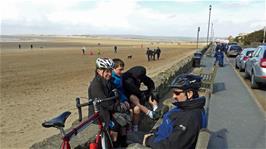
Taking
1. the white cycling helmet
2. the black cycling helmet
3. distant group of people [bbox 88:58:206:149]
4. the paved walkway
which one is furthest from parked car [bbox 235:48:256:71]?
the black cycling helmet

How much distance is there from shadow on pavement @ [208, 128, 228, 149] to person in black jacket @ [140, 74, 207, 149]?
1792mm

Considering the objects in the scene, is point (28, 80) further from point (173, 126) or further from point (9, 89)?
point (173, 126)

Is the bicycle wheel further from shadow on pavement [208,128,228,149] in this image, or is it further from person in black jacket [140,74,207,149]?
shadow on pavement [208,128,228,149]

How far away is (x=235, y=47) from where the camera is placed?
132 ft

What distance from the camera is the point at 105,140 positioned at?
433 cm

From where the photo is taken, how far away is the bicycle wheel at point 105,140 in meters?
4.25

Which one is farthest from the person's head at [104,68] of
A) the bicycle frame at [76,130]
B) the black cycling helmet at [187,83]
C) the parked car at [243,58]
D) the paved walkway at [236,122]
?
the parked car at [243,58]

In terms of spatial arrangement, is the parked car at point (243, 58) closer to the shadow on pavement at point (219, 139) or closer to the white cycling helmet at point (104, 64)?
the shadow on pavement at point (219, 139)

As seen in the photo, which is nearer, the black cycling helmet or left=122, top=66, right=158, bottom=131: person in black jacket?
the black cycling helmet

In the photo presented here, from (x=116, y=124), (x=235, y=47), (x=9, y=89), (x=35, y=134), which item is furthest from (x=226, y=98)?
(x=235, y=47)

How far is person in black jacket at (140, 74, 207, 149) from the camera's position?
3422mm

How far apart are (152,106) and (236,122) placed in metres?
1.89

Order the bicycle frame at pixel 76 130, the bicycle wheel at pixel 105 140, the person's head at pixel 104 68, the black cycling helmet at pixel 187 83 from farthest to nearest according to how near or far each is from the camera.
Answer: the person's head at pixel 104 68
the bicycle wheel at pixel 105 140
the black cycling helmet at pixel 187 83
the bicycle frame at pixel 76 130

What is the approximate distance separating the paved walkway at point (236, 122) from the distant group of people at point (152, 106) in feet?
4.12
